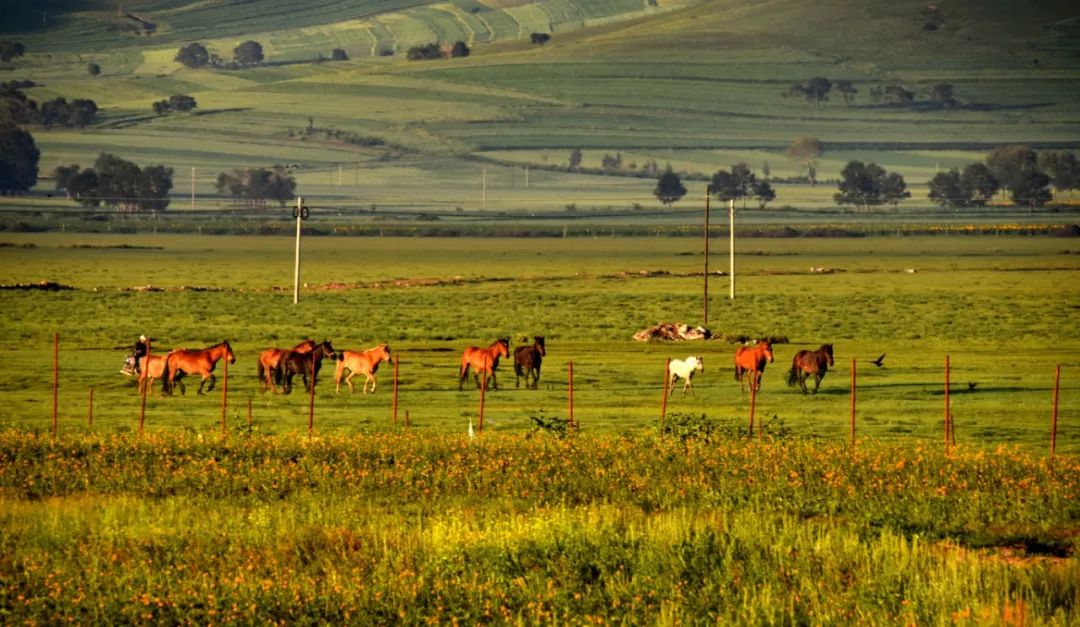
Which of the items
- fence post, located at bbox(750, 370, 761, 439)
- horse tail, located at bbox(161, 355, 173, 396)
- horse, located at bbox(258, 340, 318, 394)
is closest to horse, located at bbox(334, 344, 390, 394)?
horse, located at bbox(258, 340, 318, 394)

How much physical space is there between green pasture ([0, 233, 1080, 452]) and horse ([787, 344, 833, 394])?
1.27 feet

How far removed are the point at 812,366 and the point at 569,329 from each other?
21485mm

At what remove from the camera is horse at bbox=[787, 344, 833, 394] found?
42750 mm

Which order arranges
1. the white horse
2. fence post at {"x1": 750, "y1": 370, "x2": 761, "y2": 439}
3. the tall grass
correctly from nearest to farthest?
the tall grass
fence post at {"x1": 750, "y1": 370, "x2": 761, "y2": 439}
the white horse

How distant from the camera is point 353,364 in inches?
1663

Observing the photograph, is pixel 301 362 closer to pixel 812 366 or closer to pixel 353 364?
pixel 353 364

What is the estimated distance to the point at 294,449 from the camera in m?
31.5

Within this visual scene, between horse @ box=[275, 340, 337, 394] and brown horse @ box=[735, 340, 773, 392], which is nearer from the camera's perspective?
horse @ box=[275, 340, 337, 394]

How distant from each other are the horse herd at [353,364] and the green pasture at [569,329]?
1.64 feet

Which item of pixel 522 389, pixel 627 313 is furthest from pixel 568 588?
pixel 627 313

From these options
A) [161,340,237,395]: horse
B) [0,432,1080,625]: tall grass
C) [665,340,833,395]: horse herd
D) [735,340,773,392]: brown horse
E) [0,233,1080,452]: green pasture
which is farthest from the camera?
[665,340,833,395]: horse herd

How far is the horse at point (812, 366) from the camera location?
4275cm

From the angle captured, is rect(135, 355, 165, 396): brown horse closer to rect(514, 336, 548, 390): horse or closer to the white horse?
rect(514, 336, 548, 390): horse

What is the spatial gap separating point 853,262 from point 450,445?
101640 mm
